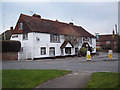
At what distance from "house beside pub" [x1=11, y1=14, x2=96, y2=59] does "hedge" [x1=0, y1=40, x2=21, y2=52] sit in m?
1.17

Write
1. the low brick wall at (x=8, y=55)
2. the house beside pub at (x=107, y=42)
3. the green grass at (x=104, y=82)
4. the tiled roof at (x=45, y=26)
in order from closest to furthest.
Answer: the green grass at (x=104, y=82), the low brick wall at (x=8, y=55), the tiled roof at (x=45, y=26), the house beside pub at (x=107, y=42)

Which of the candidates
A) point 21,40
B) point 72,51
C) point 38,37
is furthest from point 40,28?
point 72,51

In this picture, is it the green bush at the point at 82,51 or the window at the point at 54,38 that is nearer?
the window at the point at 54,38

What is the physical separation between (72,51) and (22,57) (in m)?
12.7

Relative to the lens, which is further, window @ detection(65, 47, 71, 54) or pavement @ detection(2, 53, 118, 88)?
window @ detection(65, 47, 71, 54)

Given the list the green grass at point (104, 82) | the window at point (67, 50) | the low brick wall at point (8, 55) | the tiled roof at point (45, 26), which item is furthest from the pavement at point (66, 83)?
the window at point (67, 50)

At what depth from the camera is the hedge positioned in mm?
29297

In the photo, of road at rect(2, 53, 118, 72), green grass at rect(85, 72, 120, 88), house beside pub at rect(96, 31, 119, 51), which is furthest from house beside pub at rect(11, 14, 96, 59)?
house beside pub at rect(96, 31, 119, 51)

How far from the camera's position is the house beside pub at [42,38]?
30.7 metres

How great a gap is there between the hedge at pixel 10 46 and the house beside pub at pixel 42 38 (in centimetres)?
117

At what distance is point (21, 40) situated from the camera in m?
33.0

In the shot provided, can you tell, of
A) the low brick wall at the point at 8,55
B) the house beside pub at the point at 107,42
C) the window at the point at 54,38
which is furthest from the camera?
the house beside pub at the point at 107,42

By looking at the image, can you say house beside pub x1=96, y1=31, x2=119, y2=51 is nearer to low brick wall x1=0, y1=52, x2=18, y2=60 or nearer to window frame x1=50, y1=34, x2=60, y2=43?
window frame x1=50, y1=34, x2=60, y2=43

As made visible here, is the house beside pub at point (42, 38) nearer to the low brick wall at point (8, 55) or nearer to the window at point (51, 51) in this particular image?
the window at point (51, 51)
